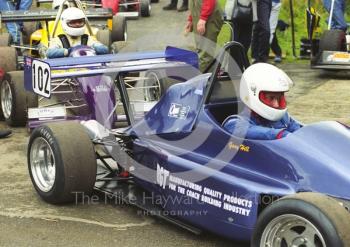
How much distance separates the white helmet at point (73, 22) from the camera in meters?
8.79

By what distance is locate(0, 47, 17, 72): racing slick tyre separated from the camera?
8.87 meters

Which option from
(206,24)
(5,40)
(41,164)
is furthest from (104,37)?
(41,164)

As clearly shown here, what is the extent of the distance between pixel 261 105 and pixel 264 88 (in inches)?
4.5

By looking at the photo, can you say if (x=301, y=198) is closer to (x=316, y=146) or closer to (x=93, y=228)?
(x=316, y=146)

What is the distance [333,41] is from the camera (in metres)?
10.9

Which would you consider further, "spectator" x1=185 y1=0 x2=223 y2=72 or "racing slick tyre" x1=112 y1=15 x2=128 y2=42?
"racing slick tyre" x1=112 y1=15 x2=128 y2=42

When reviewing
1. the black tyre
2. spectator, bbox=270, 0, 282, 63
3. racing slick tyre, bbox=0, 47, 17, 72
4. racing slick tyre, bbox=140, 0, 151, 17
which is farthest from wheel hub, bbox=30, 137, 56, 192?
racing slick tyre, bbox=140, 0, 151, 17

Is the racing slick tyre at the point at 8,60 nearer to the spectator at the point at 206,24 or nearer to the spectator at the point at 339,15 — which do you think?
the spectator at the point at 206,24

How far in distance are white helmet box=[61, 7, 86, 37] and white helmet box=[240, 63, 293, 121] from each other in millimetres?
4545

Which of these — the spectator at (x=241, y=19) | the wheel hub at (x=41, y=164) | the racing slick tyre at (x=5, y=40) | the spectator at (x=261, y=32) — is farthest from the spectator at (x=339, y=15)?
the wheel hub at (x=41, y=164)

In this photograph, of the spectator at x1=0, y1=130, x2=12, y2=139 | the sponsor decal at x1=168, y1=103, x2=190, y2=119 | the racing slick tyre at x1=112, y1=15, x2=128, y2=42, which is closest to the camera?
the sponsor decal at x1=168, y1=103, x2=190, y2=119

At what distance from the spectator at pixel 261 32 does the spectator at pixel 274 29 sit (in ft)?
3.62

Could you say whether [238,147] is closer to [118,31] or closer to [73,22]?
[73,22]

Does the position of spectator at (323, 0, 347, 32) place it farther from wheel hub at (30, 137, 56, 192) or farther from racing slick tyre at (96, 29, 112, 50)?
wheel hub at (30, 137, 56, 192)
